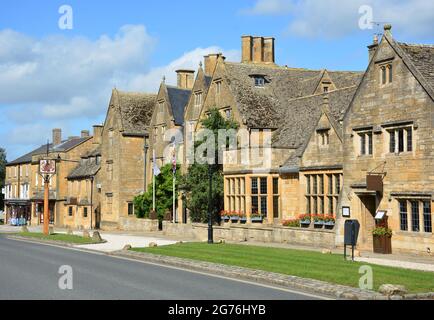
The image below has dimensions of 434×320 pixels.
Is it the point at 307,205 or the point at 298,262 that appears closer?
the point at 298,262

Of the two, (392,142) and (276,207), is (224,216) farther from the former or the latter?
(392,142)

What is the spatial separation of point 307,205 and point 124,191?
28.5 metres

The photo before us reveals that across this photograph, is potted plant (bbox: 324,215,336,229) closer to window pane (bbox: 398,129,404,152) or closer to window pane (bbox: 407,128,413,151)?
window pane (bbox: 398,129,404,152)

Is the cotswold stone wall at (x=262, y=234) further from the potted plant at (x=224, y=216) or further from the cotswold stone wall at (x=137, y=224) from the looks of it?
the cotswold stone wall at (x=137, y=224)

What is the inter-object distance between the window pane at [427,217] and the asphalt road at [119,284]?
1009 cm

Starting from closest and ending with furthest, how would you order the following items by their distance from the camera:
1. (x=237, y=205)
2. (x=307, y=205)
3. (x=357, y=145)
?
(x=357, y=145) → (x=307, y=205) → (x=237, y=205)

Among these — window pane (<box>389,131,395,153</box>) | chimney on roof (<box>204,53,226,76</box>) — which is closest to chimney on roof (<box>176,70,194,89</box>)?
chimney on roof (<box>204,53,226,76</box>)

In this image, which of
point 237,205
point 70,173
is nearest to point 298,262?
point 237,205

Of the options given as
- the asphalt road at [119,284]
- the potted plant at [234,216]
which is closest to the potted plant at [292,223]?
the potted plant at [234,216]

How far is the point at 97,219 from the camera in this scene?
64812 millimetres

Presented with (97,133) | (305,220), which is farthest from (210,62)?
(305,220)
